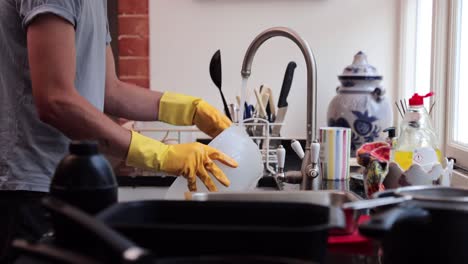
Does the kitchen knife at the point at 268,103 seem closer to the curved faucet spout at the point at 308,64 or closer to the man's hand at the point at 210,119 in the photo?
the man's hand at the point at 210,119

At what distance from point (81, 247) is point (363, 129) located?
196 centimetres

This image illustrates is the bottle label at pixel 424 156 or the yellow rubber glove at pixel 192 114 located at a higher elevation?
the yellow rubber glove at pixel 192 114

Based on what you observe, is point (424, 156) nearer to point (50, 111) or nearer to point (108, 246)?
point (50, 111)

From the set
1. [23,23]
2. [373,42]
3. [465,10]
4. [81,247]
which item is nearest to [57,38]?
[23,23]

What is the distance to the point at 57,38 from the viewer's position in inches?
53.2

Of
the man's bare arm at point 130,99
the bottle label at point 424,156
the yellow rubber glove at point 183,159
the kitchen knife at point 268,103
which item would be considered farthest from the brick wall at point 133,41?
the bottle label at point 424,156

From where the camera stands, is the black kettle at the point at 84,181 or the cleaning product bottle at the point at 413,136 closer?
the black kettle at the point at 84,181

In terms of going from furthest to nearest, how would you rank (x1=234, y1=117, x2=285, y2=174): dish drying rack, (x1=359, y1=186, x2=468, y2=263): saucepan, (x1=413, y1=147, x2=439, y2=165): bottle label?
(x1=234, y1=117, x2=285, y2=174): dish drying rack < (x1=413, y1=147, x2=439, y2=165): bottle label < (x1=359, y1=186, x2=468, y2=263): saucepan

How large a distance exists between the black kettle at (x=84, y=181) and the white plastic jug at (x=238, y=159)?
75 cm

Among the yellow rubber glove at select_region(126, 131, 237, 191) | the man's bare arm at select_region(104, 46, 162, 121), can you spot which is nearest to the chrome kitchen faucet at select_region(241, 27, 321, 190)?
the yellow rubber glove at select_region(126, 131, 237, 191)

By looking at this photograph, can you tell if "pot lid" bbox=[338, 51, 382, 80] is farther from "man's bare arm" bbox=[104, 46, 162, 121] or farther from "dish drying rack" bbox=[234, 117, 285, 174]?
"man's bare arm" bbox=[104, 46, 162, 121]

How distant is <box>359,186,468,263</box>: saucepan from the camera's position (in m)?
0.62

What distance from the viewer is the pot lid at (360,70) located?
2471mm

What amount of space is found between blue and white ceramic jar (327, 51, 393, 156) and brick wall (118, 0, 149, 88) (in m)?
0.88
